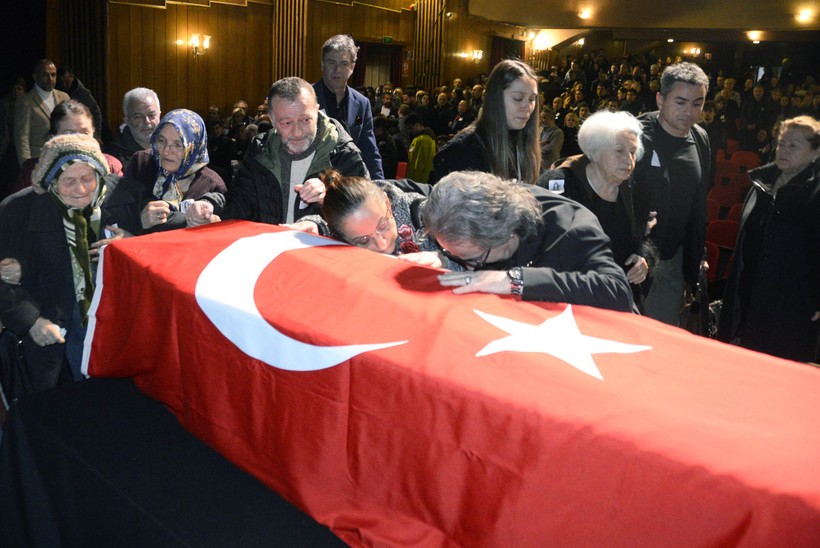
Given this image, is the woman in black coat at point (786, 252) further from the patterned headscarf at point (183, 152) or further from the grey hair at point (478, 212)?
the patterned headscarf at point (183, 152)

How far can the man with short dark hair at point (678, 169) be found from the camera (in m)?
2.88

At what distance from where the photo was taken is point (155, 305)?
1865 mm

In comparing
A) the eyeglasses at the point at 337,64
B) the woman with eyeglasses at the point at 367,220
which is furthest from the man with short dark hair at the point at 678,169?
the eyeglasses at the point at 337,64

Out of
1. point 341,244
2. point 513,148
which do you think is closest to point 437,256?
point 341,244

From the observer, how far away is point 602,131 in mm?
2383

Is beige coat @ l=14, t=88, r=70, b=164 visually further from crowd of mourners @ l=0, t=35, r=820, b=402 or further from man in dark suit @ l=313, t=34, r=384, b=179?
man in dark suit @ l=313, t=34, r=384, b=179

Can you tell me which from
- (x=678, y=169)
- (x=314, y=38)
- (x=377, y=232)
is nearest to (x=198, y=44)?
(x=314, y=38)

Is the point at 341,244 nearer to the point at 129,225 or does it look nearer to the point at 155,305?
the point at 155,305

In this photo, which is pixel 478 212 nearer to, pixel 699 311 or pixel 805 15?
pixel 699 311

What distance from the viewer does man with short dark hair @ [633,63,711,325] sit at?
2877 mm

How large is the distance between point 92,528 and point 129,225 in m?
1.27

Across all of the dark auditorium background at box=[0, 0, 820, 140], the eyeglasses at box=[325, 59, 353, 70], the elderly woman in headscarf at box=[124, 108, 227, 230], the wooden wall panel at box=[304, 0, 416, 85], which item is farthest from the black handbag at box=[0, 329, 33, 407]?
the wooden wall panel at box=[304, 0, 416, 85]

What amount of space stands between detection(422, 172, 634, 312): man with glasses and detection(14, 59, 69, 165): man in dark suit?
471cm

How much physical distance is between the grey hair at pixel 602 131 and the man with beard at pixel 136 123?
2.11 metres
